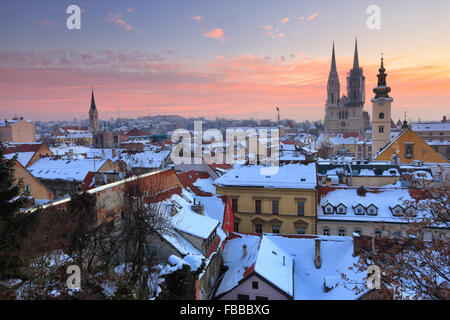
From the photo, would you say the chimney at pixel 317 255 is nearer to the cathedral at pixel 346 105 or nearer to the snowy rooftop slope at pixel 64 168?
the snowy rooftop slope at pixel 64 168

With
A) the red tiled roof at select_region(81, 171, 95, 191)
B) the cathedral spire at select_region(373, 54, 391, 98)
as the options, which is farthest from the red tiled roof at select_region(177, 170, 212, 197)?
the cathedral spire at select_region(373, 54, 391, 98)

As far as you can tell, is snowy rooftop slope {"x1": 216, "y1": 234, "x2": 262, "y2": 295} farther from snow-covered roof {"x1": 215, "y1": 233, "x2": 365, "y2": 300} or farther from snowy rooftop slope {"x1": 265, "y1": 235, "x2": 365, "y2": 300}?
snowy rooftop slope {"x1": 265, "y1": 235, "x2": 365, "y2": 300}

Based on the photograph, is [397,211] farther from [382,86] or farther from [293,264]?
[382,86]

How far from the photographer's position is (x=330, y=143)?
4806 inches

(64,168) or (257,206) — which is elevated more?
(64,168)

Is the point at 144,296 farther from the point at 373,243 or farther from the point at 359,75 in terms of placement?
the point at 359,75

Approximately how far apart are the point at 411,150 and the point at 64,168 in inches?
2148

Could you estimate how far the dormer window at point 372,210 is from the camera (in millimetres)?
29984

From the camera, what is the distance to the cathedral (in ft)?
520

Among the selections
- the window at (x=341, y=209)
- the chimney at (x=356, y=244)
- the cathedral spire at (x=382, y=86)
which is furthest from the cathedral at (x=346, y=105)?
the chimney at (x=356, y=244)

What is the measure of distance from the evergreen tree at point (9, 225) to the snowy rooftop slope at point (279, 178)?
22415 millimetres

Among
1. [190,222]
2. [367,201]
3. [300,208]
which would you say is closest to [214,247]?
[190,222]

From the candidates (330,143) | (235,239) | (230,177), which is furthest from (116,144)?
(235,239)

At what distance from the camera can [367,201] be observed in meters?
31.0
